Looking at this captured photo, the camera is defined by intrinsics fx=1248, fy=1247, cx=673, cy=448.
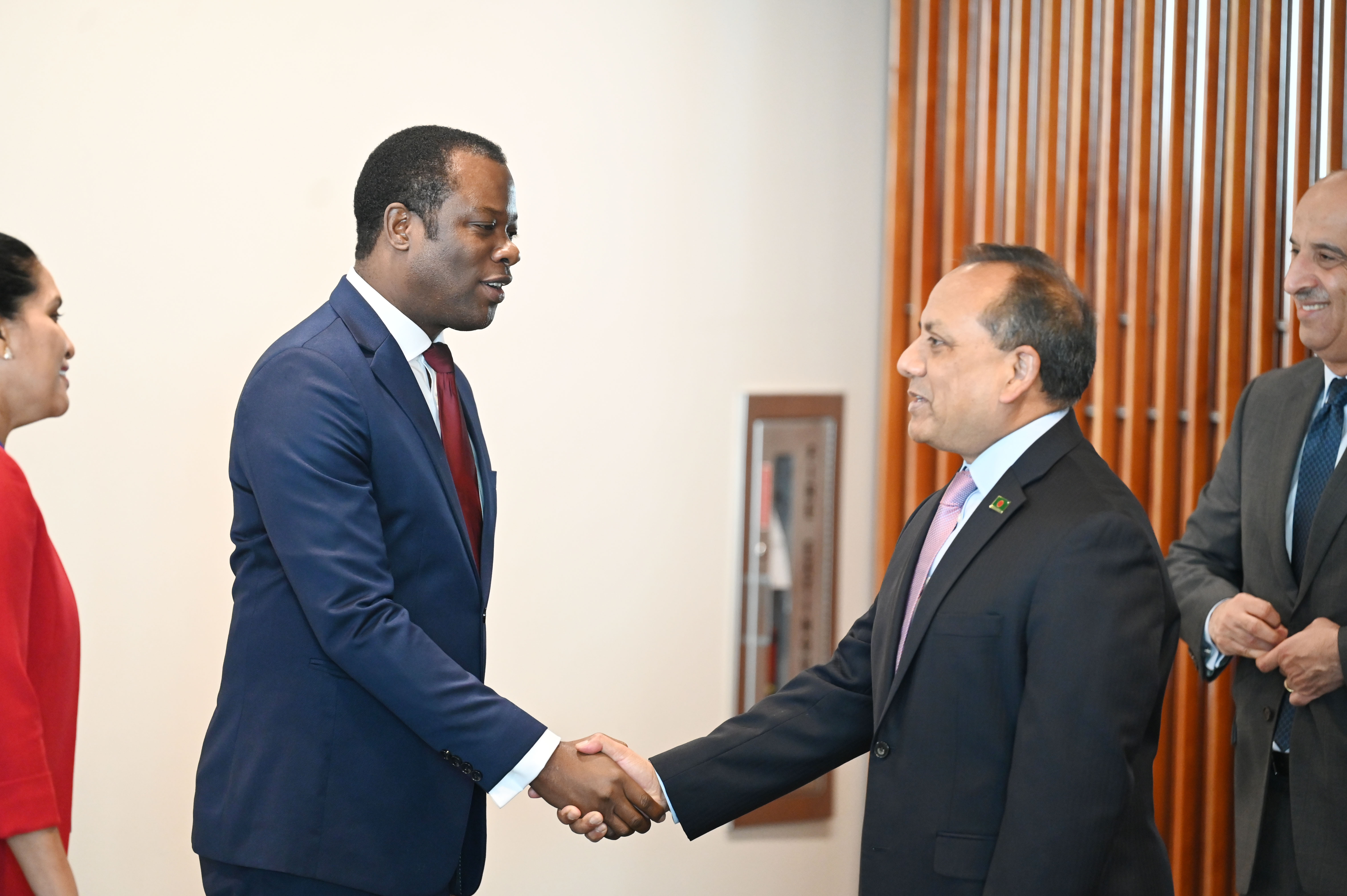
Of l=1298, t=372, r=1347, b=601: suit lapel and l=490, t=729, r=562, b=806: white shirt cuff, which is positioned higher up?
l=1298, t=372, r=1347, b=601: suit lapel

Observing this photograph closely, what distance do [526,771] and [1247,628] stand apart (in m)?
1.54

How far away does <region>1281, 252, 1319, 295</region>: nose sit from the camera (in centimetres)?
272

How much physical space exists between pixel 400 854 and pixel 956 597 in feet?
3.28

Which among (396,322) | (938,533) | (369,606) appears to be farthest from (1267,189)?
(369,606)

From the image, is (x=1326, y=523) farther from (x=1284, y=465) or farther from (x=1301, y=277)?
(x=1301, y=277)

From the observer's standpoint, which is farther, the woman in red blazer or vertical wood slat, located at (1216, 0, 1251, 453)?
vertical wood slat, located at (1216, 0, 1251, 453)

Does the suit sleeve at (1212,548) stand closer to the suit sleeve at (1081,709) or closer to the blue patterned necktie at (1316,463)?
the blue patterned necktie at (1316,463)

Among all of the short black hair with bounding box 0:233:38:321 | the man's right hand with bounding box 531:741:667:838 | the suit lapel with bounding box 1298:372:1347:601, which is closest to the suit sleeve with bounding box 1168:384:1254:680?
the suit lapel with bounding box 1298:372:1347:601

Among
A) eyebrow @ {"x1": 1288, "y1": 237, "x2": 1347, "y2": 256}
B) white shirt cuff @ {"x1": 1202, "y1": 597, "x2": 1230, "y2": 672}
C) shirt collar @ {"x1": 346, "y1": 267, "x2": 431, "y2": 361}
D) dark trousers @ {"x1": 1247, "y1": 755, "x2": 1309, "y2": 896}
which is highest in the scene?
eyebrow @ {"x1": 1288, "y1": 237, "x2": 1347, "y2": 256}

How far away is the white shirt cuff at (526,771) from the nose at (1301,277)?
1.87 m

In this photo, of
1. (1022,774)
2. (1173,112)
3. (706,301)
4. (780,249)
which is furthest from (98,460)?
(1173,112)

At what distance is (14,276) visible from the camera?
197 centimetres

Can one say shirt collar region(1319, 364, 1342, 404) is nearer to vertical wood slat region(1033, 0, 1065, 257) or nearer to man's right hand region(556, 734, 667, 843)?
vertical wood slat region(1033, 0, 1065, 257)

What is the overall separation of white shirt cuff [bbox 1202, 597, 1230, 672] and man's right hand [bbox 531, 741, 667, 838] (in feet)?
4.21
